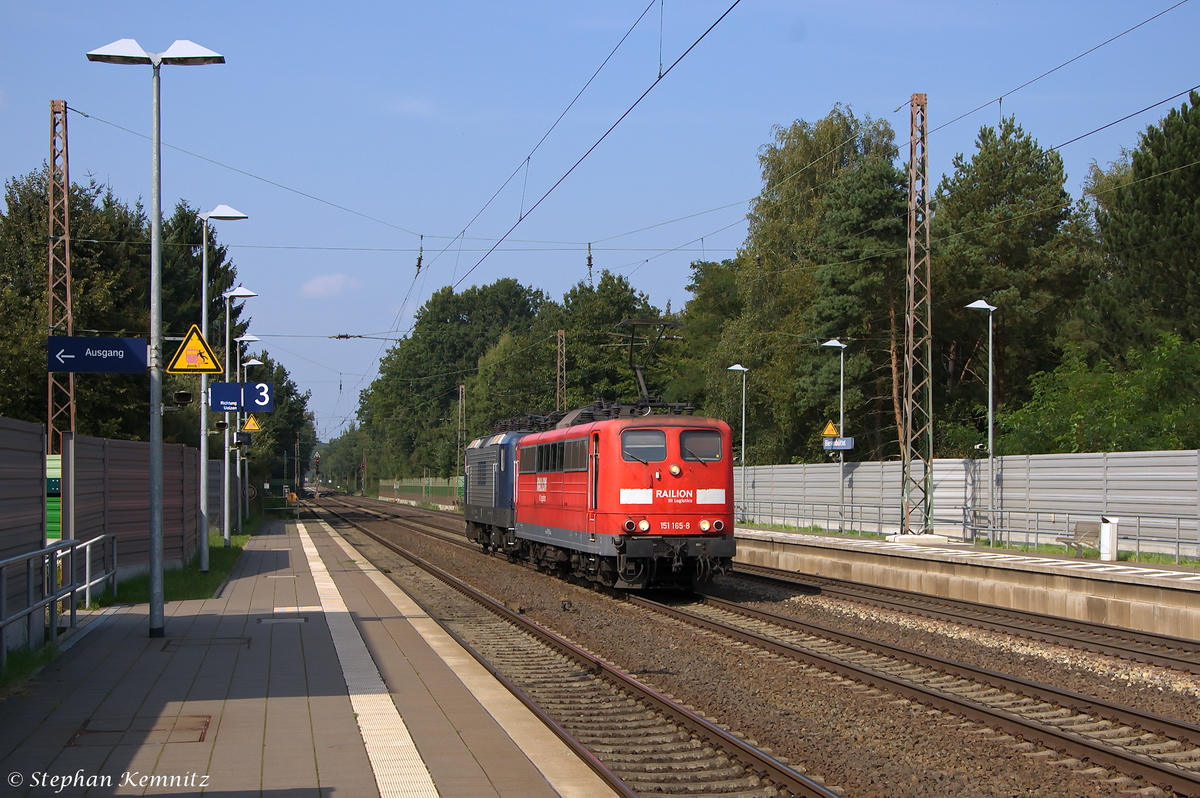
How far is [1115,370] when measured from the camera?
135ft

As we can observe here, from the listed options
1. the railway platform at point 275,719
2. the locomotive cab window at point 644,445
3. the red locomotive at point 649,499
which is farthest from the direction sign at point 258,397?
the railway platform at point 275,719

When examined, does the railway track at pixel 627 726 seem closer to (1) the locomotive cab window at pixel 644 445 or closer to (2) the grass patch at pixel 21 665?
(2) the grass patch at pixel 21 665

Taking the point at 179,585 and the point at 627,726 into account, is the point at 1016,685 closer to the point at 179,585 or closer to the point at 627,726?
the point at 627,726

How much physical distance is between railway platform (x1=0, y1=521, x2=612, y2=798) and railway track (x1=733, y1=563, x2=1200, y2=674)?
292 inches

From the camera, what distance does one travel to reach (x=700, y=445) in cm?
1895

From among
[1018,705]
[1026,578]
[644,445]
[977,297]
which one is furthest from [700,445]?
[977,297]

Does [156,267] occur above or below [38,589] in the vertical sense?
above

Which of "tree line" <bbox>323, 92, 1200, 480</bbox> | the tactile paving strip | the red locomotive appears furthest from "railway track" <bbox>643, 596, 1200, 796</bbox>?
"tree line" <bbox>323, 92, 1200, 480</bbox>

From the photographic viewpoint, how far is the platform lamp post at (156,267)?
506 inches

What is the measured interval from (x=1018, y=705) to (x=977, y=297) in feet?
132

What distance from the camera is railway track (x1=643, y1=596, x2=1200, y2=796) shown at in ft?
26.1

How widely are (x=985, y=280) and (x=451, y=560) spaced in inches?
1134

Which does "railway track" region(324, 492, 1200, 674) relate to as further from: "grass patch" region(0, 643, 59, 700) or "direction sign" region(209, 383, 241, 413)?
"grass patch" region(0, 643, 59, 700)

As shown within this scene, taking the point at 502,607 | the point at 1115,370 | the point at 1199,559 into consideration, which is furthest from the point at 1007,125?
the point at 502,607
